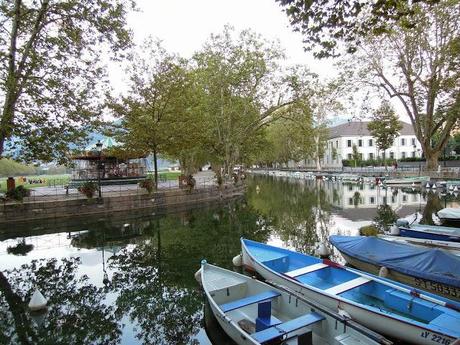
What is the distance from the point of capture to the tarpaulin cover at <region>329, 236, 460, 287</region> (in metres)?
8.51

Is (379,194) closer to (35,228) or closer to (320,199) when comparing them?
(320,199)

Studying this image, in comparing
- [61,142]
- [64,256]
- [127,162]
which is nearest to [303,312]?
[64,256]

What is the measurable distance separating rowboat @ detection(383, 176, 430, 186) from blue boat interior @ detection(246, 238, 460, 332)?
3422cm

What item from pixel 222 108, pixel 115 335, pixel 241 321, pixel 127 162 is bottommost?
pixel 115 335

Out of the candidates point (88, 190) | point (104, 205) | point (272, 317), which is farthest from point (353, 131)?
point (272, 317)

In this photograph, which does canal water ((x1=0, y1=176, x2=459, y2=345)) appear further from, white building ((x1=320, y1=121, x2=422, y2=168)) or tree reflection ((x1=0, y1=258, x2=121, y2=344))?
white building ((x1=320, y1=121, x2=422, y2=168))

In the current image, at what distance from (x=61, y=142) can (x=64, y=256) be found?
16.5 feet

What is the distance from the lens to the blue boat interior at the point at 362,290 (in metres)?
6.73

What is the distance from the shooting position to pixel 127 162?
127 ft

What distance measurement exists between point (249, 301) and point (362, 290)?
9.62 feet

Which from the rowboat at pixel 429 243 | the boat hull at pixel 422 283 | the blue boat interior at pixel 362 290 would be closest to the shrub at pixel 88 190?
the blue boat interior at pixel 362 290

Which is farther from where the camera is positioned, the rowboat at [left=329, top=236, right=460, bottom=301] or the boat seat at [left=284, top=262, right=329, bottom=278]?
the boat seat at [left=284, top=262, right=329, bottom=278]

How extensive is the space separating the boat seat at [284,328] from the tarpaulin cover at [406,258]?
4098 mm

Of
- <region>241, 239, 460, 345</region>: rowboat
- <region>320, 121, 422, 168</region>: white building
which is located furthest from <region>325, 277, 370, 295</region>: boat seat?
<region>320, 121, 422, 168</region>: white building
